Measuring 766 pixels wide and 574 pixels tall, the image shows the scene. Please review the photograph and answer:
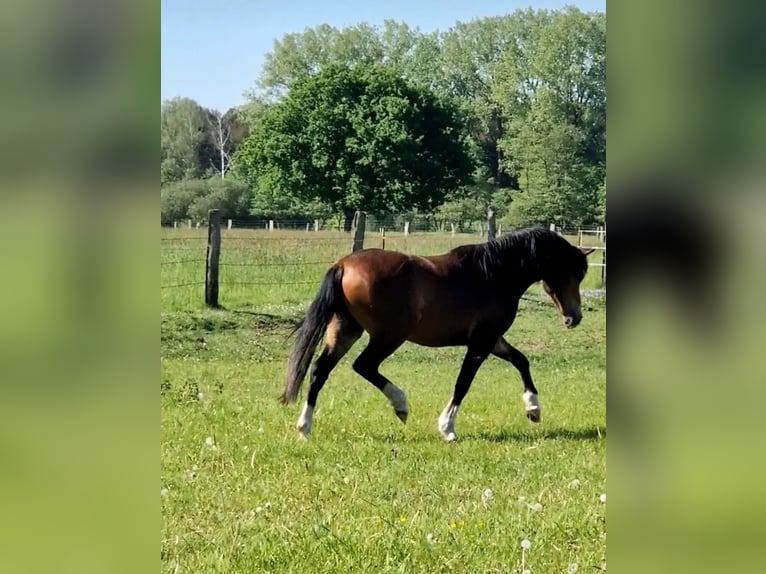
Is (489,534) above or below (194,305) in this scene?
below

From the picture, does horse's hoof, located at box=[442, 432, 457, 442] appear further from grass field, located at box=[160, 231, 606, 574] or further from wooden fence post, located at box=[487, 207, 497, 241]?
wooden fence post, located at box=[487, 207, 497, 241]

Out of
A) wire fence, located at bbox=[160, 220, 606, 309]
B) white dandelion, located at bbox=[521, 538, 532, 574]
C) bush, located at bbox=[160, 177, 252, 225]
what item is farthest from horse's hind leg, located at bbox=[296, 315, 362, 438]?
white dandelion, located at bbox=[521, 538, 532, 574]

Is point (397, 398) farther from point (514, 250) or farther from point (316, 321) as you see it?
point (514, 250)

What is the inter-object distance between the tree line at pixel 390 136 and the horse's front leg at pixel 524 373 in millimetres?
519

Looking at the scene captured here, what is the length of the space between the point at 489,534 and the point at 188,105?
1761 mm

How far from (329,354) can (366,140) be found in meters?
0.88

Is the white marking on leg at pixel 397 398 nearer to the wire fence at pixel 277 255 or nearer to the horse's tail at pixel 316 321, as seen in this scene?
the horse's tail at pixel 316 321

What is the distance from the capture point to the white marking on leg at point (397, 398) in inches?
118

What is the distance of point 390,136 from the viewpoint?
2797 mm

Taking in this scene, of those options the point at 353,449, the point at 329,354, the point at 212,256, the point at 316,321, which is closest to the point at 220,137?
the point at 212,256

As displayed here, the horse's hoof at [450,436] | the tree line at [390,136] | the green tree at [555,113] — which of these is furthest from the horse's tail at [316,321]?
the green tree at [555,113]
